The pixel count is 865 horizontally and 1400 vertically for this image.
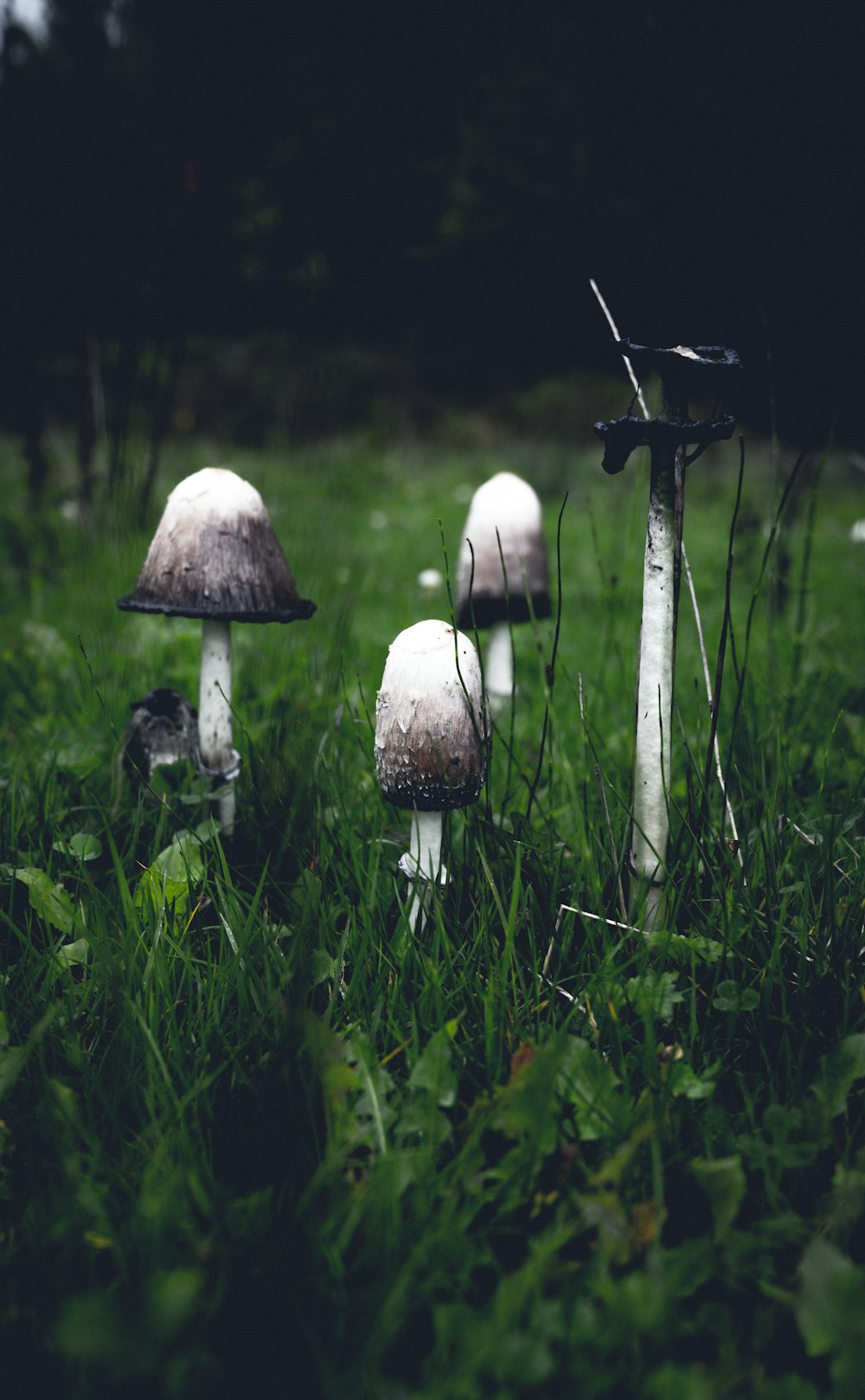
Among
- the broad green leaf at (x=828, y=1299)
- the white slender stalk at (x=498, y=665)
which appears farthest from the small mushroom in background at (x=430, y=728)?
the white slender stalk at (x=498, y=665)

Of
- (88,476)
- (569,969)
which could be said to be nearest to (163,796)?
(569,969)

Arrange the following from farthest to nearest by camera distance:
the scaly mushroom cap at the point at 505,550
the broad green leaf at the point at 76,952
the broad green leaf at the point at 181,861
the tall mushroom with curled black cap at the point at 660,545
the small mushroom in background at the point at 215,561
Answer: the scaly mushroom cap at the point at 505,550
the small mushroom in background at the point at 215,561
the broad green leaf at the point at 181,861
the broad green leaf at the point at 76,952
the tall mushroom with curled black cap at the point at 660,545

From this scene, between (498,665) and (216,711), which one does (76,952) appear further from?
(498,665)

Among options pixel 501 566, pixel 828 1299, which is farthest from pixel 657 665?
pixel 501 566

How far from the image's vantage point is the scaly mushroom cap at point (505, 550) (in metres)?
2.88

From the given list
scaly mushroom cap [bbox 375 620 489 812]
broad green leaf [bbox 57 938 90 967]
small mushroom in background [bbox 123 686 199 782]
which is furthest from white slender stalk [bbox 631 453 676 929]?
small mushroom in background [bbox 123 686 199 782]

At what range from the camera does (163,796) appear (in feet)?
6.57

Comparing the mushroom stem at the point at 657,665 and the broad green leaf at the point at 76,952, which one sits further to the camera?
the broad green leaf at the point at 76,952

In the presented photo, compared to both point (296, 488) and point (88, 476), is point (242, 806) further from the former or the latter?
point (88, 476)

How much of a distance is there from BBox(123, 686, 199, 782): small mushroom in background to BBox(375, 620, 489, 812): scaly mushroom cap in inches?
29.7

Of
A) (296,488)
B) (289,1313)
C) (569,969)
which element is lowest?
(289,1313)

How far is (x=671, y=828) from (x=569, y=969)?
0.32m

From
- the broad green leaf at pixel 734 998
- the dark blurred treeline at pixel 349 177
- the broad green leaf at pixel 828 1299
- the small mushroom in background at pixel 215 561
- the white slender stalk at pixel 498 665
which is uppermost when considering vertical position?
the dark blurred treeline at pixel 349 177

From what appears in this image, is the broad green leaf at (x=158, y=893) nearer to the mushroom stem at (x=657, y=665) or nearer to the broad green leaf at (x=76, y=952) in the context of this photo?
the broad green leaf at (x=76, y=952)
